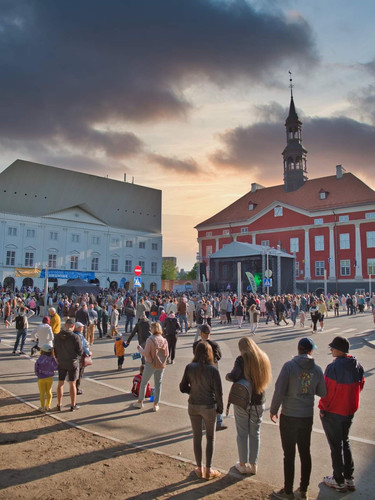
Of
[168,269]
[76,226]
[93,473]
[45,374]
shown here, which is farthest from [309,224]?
[168,269]

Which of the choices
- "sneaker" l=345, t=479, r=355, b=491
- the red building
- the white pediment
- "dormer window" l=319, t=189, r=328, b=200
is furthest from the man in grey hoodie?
"dormer window" l=319, t=189, r=328, b=200

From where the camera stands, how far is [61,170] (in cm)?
6228

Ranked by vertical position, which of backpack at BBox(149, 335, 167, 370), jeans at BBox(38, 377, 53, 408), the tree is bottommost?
jeans at BBox(38, 377, 53, 408)

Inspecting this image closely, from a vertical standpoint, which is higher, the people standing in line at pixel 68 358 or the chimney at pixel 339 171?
the chimney at pixel 339 171

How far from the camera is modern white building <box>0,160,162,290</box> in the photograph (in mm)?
53844

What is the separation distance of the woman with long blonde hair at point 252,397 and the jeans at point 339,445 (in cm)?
83

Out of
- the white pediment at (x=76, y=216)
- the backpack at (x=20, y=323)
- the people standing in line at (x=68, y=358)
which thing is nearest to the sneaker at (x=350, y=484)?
the people standing in line at (x=68, y=358)

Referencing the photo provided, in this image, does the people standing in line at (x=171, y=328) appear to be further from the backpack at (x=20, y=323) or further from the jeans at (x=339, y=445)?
the jeans at (x=339, y=445)

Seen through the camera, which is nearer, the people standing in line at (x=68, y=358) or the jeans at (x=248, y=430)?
the jeans at (x=248, y=430)

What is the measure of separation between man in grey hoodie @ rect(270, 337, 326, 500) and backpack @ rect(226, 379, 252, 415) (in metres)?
0.35

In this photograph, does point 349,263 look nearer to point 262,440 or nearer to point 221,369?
point 221,369

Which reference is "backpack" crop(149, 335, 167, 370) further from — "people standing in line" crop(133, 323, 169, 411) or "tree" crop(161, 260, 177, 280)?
"tree" crop(161, 260, 177, 280)

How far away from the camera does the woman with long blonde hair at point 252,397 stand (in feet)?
15.8

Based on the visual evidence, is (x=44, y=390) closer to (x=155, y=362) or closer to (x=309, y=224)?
(x=155, y=362)
